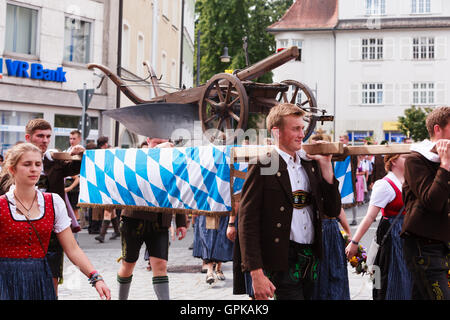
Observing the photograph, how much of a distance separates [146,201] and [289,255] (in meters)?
2.79

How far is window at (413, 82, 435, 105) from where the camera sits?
1810 inches

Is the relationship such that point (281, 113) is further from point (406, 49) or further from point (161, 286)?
point (406, 49)

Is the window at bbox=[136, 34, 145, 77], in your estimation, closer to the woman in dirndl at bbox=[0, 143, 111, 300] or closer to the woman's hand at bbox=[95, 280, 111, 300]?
the woman in dirndl at bbox=[0, 143, 111, 300]

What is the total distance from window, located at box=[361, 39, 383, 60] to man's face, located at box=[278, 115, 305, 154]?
44.3 metres

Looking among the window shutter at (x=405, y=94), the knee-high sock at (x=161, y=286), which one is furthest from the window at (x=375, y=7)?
the knee-high sock at (x=161, y=286)

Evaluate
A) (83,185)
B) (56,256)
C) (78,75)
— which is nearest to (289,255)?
(56,256)

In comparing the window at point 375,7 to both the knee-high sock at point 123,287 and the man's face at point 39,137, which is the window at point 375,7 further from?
the man's face at point 39,137

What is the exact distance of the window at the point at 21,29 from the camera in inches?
750

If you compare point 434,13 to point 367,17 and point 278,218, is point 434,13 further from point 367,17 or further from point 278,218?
point 278,218

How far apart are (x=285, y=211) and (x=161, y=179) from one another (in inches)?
107

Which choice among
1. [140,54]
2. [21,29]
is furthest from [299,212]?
[140,54]

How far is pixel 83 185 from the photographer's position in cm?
735

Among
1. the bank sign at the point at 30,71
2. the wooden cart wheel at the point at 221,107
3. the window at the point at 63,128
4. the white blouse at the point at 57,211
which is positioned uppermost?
the bank sign at the point at 30,71

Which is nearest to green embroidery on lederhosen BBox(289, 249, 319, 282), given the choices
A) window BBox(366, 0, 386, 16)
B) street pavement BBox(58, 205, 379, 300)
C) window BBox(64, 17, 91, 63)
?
street pavement BBox(58, 205, 379, 300)
